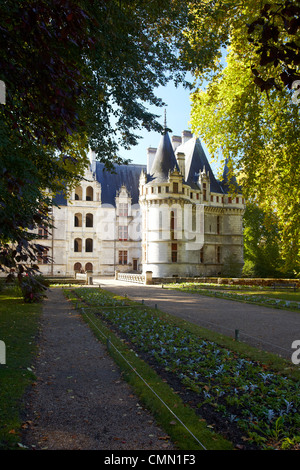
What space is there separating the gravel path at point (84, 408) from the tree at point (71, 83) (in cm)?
233

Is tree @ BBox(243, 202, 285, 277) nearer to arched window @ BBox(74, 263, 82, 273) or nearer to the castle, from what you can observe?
the castle

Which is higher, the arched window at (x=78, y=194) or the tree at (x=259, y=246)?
the arched window at (x=78, y=194)

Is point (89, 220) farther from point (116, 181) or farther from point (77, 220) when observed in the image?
point (116, 181)

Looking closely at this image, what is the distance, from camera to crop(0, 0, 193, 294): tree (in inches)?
162

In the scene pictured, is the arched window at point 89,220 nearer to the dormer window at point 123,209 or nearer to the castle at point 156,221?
the castle at point 156,221

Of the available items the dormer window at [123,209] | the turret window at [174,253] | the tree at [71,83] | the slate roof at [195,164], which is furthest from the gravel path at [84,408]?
the dormer window at [123,209]

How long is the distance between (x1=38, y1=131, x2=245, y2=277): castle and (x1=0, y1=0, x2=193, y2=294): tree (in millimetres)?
25288

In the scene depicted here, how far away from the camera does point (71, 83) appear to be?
14.1 ft

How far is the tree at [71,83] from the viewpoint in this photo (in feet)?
13.5

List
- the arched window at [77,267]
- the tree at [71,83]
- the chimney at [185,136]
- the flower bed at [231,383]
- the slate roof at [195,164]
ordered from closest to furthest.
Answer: the tree at [71,83] < the flower bed at [231,383] < the slate roof at [195,164] < the arched window at [77,267] < the chimney at [185,136]

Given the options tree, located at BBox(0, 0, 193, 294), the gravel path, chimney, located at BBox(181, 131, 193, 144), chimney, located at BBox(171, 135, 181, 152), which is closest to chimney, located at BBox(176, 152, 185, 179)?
chimney, located at BBox(181, 131, 193, 144)

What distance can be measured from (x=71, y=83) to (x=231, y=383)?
5.46 meters

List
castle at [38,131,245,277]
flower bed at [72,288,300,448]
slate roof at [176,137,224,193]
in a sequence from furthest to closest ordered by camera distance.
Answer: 1. slate roof at [176,137,224,193]
2. castle at [38,131,245,277]
3. flower bed at [72,288,300,448]

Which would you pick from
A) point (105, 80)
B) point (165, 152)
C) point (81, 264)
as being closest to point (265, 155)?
point (105, 80)
